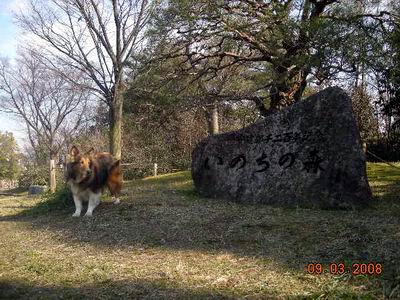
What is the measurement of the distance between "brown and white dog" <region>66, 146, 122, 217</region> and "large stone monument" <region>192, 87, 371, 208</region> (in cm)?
184

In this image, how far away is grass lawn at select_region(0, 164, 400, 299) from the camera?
396cm

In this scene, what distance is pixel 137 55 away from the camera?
12.8 meters

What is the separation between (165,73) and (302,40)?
3.96 m

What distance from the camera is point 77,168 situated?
735cm

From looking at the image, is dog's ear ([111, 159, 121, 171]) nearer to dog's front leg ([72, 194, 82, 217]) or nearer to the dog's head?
the dog's head

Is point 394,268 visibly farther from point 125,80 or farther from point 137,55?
point 125,80

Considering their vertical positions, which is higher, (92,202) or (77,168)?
(77,168)

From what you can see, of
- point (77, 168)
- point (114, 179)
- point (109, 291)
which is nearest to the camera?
point (109, 291)

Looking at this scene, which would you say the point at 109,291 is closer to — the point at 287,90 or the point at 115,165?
the point at 115,165

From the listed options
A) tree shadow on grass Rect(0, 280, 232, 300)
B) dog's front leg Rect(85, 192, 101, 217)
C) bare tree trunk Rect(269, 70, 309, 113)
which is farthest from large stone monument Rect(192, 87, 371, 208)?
tree shadow on grass Rect(0, 280, 232, 300)

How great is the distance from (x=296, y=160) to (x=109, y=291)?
13.5ft
